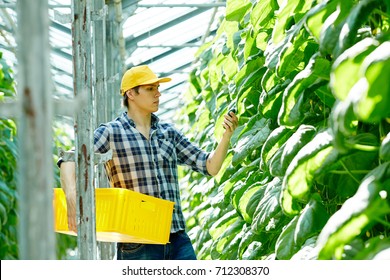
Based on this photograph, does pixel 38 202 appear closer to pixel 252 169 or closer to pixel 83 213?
pixel 83 213

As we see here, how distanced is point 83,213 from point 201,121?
9.33ft

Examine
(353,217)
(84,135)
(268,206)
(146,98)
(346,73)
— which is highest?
(346,73)

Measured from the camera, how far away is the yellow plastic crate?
440 centimetres

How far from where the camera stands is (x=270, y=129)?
4.19 meters

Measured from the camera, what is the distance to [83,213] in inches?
162

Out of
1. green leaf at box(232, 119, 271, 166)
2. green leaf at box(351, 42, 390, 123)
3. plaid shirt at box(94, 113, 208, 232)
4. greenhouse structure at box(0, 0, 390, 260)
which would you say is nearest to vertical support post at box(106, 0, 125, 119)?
greenhouse structure at box(0, 0, 390, 260)

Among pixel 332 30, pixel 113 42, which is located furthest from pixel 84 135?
pixel 113 42

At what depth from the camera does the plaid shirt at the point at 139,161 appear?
483cm

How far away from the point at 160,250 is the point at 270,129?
0.94 meters

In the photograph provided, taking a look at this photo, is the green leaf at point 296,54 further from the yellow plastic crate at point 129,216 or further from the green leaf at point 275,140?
the yellow plastic crate at point 129,216

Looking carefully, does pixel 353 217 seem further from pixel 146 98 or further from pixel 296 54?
pixel 146 98

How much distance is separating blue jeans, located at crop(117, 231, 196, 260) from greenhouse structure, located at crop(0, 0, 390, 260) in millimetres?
183

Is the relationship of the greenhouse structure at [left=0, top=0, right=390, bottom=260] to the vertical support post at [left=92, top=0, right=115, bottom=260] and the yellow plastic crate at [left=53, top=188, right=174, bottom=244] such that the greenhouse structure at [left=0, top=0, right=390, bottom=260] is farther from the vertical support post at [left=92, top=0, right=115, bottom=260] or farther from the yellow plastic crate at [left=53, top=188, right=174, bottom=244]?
the yellow plastic crate at [left=53, top=188, right=174, bottom=244]
